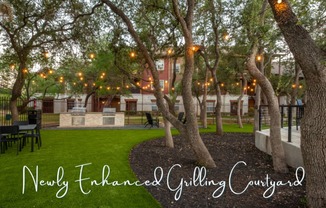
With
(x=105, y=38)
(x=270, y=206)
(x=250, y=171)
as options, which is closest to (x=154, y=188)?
(x=270, y=206)

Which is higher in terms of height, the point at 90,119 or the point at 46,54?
the point at 46,54

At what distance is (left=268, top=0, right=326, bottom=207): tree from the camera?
3.36 m

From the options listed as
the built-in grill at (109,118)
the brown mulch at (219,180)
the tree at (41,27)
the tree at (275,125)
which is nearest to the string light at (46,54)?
the tree at (41,27)

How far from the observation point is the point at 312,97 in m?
3.48

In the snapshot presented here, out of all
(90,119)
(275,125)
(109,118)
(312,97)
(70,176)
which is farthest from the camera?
(109,118)

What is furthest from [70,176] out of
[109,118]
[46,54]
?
[109,118]

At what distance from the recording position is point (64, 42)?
40.4ft

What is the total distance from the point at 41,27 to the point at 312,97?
11996mm

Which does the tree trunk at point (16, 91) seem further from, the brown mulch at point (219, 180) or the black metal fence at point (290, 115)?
the black metal fence at point (290, 115)

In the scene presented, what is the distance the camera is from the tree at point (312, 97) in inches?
132

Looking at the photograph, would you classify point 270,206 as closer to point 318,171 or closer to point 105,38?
point 318,171

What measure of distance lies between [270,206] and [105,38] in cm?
1053

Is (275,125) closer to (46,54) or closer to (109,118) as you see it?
(46,54)

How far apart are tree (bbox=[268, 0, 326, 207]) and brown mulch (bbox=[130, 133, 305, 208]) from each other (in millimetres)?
903
